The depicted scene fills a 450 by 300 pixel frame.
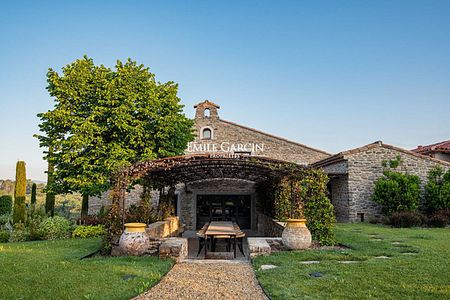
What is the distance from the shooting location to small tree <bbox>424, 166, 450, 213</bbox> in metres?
16.6

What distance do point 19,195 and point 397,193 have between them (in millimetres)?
17780

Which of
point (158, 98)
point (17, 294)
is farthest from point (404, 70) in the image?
point (17, 294)

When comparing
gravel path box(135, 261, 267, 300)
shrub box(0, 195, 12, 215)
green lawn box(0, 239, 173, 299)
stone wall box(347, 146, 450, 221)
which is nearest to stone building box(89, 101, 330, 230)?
stone wall box(347, 146, 450, 221)

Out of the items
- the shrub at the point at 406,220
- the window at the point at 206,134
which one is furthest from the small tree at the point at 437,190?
the window at the point at 206,134

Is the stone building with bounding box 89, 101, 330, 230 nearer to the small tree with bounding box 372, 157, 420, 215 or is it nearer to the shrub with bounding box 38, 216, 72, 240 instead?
the small tree with bounding box 372, 157, 420, 215

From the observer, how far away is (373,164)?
58.4ft

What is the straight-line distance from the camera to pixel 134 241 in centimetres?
805

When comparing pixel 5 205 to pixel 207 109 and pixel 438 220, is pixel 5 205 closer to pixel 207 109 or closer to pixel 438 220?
pixel 207 109

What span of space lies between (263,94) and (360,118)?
14.5 feet

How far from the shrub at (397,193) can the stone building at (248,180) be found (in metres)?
0.70

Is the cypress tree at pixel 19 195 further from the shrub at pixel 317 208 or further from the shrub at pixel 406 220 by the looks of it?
the shrub at pixel 406 220

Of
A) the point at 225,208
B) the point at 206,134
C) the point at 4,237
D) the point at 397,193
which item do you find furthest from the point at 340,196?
the point at 4,237

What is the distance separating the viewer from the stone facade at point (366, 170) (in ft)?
57.3

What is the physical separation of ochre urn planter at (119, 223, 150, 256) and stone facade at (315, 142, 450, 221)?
40.6 ft
